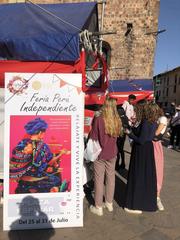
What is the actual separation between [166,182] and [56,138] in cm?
335

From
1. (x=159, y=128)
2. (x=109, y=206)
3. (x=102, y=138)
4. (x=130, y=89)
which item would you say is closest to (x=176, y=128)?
(x=130, y=89)

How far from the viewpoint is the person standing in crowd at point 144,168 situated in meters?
4.05

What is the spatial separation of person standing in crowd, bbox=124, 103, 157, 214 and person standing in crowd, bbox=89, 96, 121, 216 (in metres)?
0.34

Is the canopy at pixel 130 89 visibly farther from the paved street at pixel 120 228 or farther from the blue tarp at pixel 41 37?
the paved street at pixel 120 228

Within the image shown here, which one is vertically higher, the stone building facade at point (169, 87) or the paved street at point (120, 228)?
the stone building facade at point (169, 87)

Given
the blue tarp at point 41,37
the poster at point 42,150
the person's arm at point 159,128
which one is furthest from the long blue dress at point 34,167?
the person's arm at point 159,128

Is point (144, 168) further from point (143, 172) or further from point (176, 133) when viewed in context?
point (176, 133)

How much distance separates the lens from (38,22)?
4.50 meters

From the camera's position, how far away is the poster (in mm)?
3393

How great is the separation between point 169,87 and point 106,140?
59.1m

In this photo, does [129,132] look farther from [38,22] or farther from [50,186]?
[38,22]

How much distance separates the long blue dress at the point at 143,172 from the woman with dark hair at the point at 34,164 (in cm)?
121

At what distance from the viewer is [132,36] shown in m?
17.5

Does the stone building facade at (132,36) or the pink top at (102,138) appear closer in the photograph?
the pink top at (102,138)
